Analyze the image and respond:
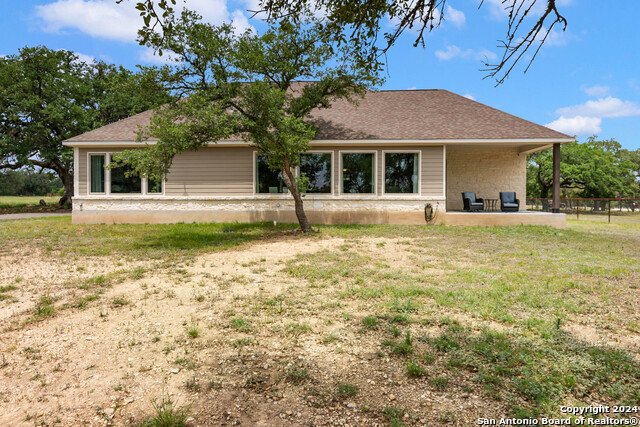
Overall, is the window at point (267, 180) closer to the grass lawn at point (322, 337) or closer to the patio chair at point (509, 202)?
the grass lawn at point (322, 337)

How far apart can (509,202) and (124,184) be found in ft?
51.2

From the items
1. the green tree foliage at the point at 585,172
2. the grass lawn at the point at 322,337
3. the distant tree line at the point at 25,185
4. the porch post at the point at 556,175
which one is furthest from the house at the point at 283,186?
the distant tree line at the point at 25,185

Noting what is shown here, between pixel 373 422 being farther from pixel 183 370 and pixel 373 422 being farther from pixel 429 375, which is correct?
pixel 183 370

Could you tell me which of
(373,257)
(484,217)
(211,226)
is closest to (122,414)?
(373,257)

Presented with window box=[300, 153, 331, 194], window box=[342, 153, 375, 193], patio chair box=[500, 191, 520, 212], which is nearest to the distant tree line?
window box=[300, 153, 331, 194]

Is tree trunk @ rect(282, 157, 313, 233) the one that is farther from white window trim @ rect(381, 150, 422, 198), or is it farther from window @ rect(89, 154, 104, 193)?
window @ rect(89, 154, 104, 193)

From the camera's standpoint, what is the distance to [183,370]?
8.87ft

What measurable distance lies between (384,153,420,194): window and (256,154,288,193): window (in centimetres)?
400

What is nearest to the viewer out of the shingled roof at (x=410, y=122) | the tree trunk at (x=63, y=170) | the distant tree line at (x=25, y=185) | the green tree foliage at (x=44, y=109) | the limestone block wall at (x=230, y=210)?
the shingled roof at (x=410, y=122)

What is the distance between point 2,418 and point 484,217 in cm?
A: 1358

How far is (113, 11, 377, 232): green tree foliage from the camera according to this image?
877cm

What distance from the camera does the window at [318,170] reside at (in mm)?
13133

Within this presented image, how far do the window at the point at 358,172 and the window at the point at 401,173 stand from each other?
571 mm

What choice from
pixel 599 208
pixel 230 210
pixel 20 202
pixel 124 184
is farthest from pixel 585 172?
pixel 20 202
